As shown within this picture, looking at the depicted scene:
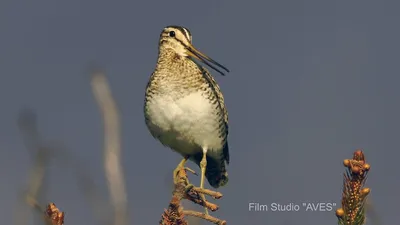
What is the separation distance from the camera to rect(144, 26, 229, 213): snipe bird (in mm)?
10500

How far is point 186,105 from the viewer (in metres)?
10.5

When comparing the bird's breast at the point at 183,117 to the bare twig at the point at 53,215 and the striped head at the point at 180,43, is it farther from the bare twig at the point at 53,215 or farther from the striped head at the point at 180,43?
the bare twig at the point at 53,215

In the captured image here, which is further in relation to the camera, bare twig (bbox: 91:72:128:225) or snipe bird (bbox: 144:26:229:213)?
snipe bird (bbox: 144:26:229:213)

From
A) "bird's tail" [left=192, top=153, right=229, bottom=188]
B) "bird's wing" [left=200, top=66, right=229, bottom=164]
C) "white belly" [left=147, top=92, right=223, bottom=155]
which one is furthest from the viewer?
"bird's tail" [left=192, top=153, right=229, bottom=188]

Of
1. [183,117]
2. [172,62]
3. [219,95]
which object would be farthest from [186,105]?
[172,62]

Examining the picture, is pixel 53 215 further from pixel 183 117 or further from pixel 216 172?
pixel 216 172

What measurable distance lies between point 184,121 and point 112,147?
7.01 meters

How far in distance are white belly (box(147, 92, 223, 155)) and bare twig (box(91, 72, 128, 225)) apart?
648 centimetres

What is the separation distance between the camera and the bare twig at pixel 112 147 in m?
3.35

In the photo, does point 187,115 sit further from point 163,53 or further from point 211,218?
point 211,218

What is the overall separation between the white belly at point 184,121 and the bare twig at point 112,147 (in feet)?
21.2

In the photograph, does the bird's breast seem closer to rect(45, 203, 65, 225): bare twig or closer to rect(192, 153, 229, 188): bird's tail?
rect(192, 153, 229, 188): bird's tail

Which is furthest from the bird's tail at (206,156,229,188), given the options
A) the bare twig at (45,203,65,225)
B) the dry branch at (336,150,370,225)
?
the bare twig at (45,203,65,225)

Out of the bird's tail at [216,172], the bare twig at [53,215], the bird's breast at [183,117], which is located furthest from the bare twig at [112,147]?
the bird's tail at [216,172]
